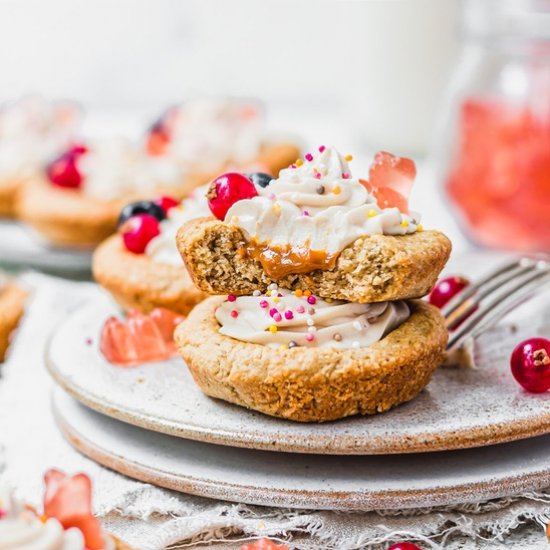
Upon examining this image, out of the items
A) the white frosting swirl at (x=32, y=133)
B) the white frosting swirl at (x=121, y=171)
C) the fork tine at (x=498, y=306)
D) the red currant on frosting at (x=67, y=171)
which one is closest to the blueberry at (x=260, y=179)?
the fork tine at (x=498, y=306)

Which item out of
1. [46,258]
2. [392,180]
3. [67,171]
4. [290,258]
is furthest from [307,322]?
[67,171]

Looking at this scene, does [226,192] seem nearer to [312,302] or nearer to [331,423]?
[312,302]

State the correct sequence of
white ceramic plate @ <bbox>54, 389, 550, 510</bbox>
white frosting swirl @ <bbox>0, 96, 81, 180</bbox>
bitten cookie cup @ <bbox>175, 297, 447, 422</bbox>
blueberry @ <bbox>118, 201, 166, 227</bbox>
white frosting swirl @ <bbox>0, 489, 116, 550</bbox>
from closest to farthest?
white frosting swirl @ <bbox>0, 489, 116, 550</bbox> → white ceramic plate @ <bbox>54, 389, 550, 510</bbox> → bitten cookie cup @ <bbox>175, 297, 447, 422</bbox> → blueberry @ <bbox>118, 201, 166, 227</bbox> → white frosting swirl @ <bbox>0, 96, 81, 180</bbox>

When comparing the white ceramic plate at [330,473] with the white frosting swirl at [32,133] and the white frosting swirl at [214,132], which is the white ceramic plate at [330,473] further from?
the white frosting swirl at [32,133]

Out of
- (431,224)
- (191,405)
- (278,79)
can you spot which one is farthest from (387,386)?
(278,79)

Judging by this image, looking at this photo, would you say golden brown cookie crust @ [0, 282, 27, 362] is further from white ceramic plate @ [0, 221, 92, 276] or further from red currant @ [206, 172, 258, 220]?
red currant @ [206, 172, 258, 220]

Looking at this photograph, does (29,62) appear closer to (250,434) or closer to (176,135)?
(176,135)

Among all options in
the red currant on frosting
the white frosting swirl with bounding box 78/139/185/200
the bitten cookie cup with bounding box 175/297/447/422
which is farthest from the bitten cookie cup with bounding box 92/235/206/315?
the red currant on frosting

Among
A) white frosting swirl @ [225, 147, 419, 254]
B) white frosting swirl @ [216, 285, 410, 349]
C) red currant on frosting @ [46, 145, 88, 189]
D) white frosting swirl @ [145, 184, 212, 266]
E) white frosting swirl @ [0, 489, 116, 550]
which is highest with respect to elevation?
white frosting swirl @ [225, 147, 419, 254]
